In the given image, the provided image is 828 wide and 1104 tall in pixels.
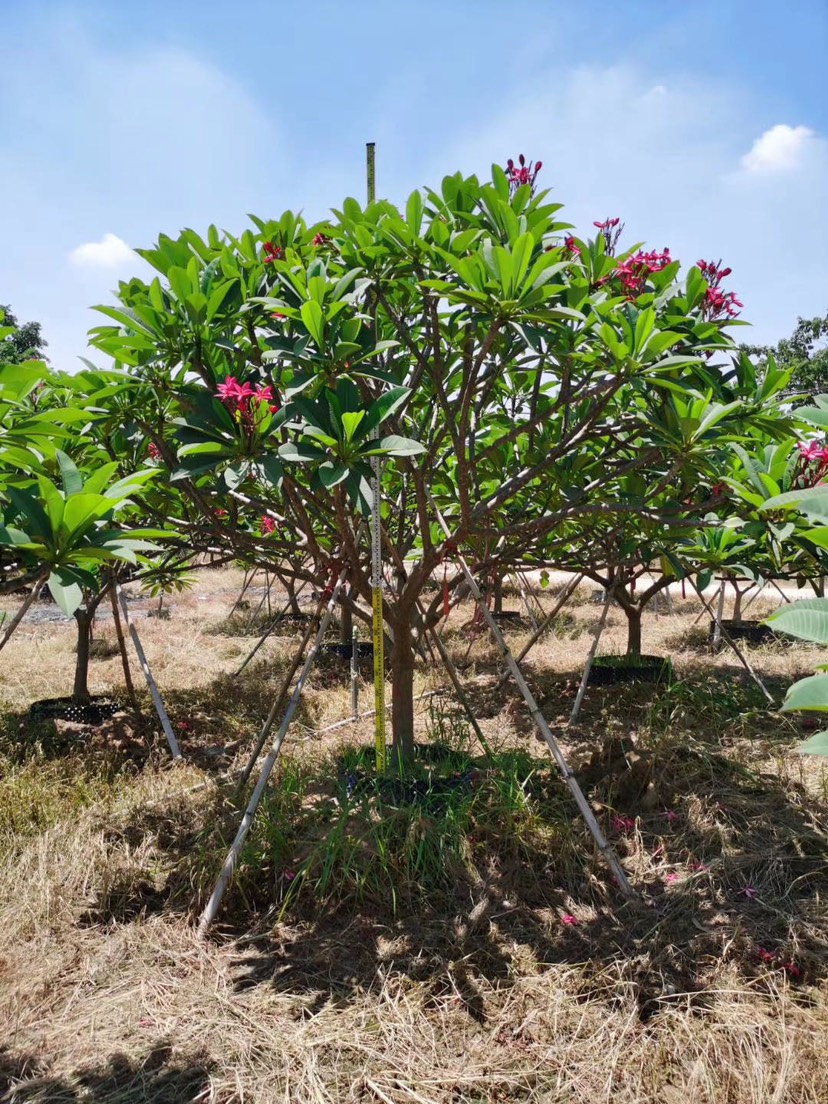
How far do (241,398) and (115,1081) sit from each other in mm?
1683

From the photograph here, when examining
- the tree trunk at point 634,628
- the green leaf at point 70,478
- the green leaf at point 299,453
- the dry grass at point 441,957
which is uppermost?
the green leaf at point 299,453

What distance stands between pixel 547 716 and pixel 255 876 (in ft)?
8.77

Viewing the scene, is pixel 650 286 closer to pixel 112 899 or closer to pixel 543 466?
pixel 543 466

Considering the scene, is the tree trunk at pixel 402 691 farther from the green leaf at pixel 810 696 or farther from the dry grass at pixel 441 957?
the green leaf at pixel 810 696

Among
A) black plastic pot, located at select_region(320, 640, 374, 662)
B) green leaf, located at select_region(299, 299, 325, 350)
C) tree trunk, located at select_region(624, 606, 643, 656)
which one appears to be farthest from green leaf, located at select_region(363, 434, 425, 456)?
black plastic pot, located at select_region(320, 640, 374, 662)

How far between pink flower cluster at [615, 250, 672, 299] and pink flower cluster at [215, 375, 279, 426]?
4.04 ft

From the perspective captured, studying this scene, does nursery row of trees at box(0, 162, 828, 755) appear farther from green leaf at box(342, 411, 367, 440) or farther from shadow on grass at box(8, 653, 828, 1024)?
shadow on grass at box(8, 653, 828, 1024)

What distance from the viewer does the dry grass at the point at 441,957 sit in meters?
1.66

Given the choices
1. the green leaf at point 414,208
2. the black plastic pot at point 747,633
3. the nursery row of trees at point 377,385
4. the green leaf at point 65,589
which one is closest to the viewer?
the green leaf at point 65,589

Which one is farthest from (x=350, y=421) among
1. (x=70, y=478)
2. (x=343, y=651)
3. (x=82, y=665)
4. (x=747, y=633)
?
(x=747, y=633)

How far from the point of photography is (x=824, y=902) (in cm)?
233

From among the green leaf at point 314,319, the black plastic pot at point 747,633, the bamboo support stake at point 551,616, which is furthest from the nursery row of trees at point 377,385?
the black plastic pot at point 747,633

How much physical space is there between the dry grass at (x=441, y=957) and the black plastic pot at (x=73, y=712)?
794mm

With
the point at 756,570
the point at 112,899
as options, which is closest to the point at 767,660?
the point at 756,570
